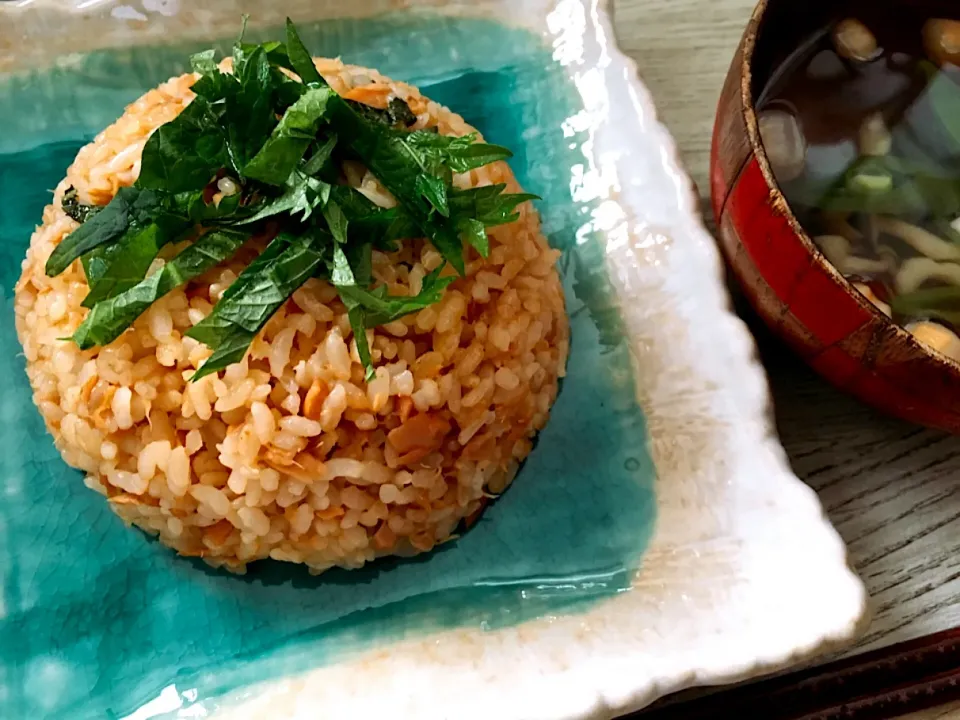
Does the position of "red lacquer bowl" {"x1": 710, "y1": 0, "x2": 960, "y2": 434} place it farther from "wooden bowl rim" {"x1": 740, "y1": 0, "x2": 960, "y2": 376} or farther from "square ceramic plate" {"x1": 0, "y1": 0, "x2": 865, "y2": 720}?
"square ceramic plate" {"x1": 0, "y1": 0, "x2": 865, "y2": 720}

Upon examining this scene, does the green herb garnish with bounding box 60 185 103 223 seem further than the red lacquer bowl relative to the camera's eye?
Yes

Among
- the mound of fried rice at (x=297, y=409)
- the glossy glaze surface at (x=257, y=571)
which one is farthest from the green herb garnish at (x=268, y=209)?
the glossy glaze surface at (x=257, y=571)

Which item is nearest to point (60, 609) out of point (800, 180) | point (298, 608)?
point (298, 608)

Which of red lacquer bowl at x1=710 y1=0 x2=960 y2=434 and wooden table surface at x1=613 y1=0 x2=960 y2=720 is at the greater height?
red lacquer bowl at x1=710 y1=0 x2=960 y2=434

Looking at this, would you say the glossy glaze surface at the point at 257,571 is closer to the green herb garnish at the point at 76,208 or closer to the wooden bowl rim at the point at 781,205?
the green herb garnish at the point at 76,208

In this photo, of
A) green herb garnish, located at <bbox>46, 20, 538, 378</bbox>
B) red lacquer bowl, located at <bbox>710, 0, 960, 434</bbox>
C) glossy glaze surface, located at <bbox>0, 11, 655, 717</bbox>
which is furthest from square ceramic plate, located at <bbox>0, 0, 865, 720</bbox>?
green herb garnish, located at <bbox>46, 20, 538, 378</bbox>

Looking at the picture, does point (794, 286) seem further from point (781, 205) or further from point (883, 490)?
point (883, 490)

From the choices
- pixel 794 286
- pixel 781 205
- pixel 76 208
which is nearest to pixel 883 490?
pixel 794 286
